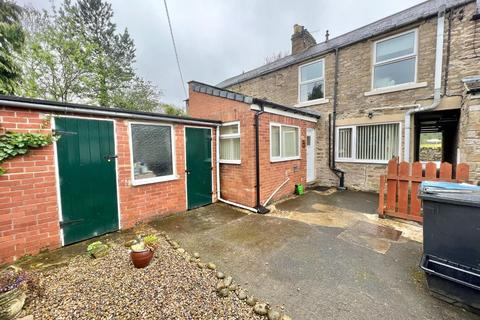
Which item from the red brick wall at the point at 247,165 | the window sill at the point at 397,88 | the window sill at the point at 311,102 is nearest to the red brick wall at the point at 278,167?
the red brick wall at the point at 247,165

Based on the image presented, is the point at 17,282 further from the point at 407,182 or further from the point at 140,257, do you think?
the point at 407,182

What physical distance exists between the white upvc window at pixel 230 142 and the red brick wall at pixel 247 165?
0.53 ft

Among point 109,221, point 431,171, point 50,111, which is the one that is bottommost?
point 109,221

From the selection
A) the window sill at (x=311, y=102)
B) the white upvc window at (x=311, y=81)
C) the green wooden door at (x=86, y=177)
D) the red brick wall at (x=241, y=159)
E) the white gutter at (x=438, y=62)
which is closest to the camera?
the green wooden door at (x=86, y=177)

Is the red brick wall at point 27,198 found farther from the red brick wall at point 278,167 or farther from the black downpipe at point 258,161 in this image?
the red brick wall at point 278,167

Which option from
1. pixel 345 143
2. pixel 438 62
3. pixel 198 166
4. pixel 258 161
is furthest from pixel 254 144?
pixel 438 62

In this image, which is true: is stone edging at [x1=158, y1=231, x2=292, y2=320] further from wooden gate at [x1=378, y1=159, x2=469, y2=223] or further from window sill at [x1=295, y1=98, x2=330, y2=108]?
window sill at [x1=295, y1=98, x2=330, y2=108]

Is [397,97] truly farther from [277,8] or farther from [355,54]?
[277,8]

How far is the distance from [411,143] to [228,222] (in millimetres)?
6825

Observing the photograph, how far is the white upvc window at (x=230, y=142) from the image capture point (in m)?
5.91

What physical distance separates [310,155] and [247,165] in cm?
400

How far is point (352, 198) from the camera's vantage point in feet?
21.4

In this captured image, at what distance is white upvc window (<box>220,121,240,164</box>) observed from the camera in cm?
591

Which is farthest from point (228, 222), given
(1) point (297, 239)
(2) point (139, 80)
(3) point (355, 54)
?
(2) point (139, 80)
